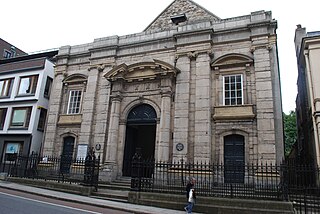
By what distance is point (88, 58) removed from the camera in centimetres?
2081

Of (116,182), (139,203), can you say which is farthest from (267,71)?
(116,182)

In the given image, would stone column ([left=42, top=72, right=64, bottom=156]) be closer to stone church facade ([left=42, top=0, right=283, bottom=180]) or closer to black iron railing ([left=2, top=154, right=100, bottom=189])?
stone church facade ([left=42, top=0, right=283, bottom=180])

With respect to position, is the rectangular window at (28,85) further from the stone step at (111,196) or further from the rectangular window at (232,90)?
the rectangular window at (232,90)

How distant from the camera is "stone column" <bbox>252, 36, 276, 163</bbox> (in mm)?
13617

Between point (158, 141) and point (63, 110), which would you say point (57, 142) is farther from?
point (158, 141)

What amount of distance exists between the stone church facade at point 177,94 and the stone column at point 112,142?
0.06 metres

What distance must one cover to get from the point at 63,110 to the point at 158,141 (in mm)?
8841

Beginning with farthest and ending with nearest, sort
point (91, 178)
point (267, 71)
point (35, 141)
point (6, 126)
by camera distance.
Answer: point (6, 126)
point (35, 141)
point (267, 71)
point (91, 178)

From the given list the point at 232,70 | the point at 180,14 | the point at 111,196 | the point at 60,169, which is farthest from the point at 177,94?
the point at 60,169

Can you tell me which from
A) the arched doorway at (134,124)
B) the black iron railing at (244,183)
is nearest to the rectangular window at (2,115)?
the arched doorway at (134,124)

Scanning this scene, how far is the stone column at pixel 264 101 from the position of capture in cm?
1362

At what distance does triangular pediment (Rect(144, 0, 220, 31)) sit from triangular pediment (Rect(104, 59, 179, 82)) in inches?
180

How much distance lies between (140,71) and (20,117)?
12.3 meters

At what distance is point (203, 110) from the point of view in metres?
15.5
